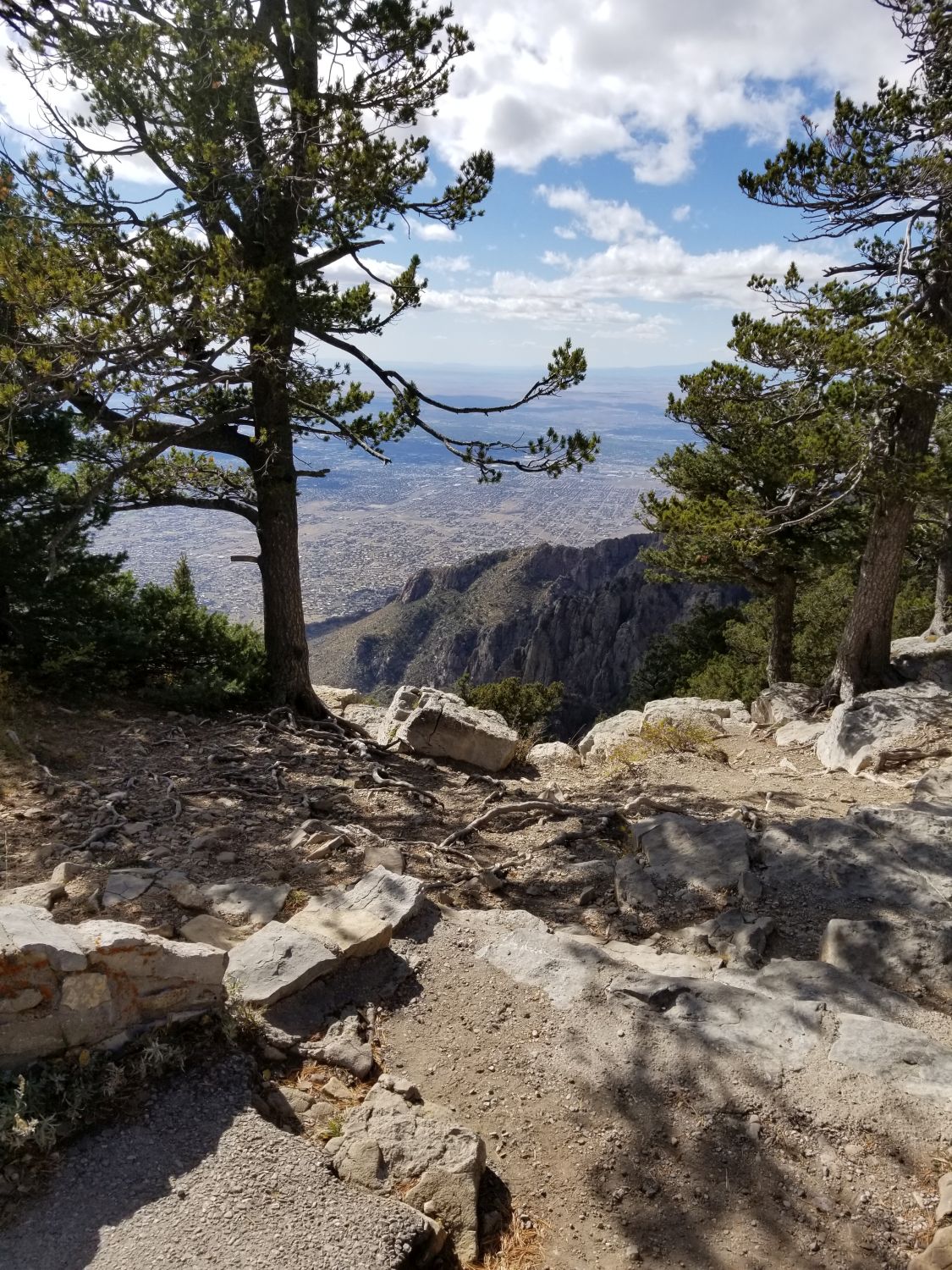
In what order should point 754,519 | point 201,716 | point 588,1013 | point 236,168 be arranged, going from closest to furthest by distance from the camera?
point 588,1013
point 236,168
point 201,716
point 754,519

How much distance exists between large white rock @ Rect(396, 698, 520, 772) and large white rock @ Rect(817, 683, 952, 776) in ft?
13.7

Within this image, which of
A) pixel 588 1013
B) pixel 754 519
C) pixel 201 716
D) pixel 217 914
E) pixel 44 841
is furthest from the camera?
pixel 754 519

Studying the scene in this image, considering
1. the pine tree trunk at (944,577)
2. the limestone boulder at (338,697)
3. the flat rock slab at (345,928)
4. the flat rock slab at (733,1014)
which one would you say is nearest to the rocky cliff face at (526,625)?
the pine tree trunk at (944,577)

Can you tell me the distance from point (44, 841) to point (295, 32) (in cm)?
766

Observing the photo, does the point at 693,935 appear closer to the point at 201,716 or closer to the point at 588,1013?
the point at 588,1013

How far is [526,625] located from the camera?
71.8 metres

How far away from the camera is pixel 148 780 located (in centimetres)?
732

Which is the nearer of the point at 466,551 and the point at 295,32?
the point at 295,32

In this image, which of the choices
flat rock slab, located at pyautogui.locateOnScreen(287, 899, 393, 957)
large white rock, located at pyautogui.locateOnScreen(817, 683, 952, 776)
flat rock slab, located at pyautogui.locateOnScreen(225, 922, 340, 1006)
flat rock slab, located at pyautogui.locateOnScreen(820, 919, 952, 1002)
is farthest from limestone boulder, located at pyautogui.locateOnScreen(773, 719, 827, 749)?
flat rock slab, located at pyautogui.locateOnScreen(225, 922, 340, 1006)

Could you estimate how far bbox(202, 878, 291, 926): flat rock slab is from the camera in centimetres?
505

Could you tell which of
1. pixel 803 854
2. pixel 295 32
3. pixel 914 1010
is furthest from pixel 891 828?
pixel 295 32

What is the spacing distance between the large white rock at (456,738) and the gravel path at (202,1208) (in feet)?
21.2

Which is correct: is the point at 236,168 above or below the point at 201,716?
above

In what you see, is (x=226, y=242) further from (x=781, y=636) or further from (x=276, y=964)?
(x=781, y=636)
